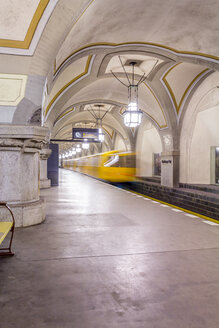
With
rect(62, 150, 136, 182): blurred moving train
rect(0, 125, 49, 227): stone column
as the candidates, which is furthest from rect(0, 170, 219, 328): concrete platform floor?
rect(62, 150, 136, 182): blurred moving train

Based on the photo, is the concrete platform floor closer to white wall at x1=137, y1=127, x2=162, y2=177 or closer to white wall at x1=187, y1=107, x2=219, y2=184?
white wall at x1=187, y1=107, x2=219, y2=184

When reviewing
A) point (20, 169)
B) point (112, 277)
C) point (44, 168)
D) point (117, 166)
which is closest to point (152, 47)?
point (20, 169)

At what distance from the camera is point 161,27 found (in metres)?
5.79

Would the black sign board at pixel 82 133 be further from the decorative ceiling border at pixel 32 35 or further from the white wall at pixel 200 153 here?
the decorative ceiling border at pixel 32 35

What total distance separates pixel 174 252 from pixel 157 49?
5.22 m

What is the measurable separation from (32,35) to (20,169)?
2.12 metres

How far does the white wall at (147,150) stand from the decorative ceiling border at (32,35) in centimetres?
1212

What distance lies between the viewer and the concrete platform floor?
1851 millimetres

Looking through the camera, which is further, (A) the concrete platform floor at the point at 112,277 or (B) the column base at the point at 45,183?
(B) the column base at the point at 45,183

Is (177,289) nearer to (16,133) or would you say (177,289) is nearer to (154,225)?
(154,225)

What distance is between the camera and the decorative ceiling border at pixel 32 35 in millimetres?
3641

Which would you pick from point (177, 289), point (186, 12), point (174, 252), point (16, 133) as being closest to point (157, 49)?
point (186, 12)

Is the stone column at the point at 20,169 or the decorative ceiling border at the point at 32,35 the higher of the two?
the decorative ceiling border at the point at 32,35

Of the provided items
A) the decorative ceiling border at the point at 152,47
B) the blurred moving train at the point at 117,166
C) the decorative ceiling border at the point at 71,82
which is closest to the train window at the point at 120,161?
the blurred moving train at the point at 117,166
